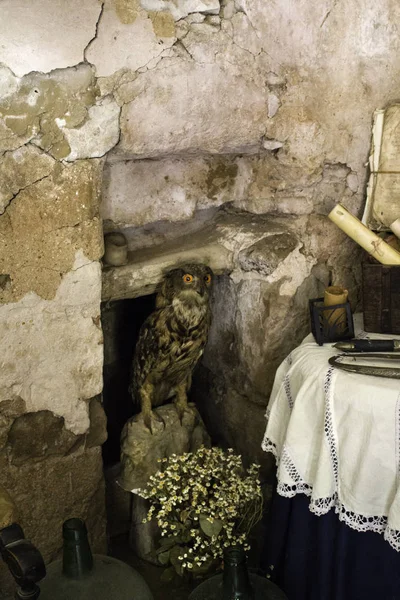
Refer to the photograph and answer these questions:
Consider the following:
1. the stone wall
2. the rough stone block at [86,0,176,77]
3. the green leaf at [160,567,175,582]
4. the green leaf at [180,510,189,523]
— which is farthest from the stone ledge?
the green leaf at [160,567,175,582]

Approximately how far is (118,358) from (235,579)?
151cm

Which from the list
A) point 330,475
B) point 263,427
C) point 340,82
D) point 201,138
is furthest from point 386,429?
point 340,82

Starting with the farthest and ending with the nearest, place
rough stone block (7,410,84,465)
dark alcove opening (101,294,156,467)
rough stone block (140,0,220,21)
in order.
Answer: dark alcove opening (101,294,156,467), rough stone block (7,410,84,465), rough stone block (140,0,220,21)

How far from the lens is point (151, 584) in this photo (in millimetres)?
2715

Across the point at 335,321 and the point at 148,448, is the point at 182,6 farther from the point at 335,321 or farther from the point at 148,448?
the point at 148,448

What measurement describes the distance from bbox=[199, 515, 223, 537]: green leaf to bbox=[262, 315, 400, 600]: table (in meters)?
0.30

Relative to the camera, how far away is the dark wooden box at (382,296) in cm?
243

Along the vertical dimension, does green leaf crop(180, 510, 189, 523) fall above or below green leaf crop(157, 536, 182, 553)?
above

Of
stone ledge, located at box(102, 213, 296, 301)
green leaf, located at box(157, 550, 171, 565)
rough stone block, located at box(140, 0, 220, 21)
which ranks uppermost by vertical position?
rough stone block, located at box(140, 0, 220, 21)

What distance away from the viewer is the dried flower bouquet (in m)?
2.49

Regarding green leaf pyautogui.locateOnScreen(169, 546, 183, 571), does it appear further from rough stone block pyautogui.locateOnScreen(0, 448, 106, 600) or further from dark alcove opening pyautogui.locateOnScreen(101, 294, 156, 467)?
dark alcove opening pyautogui.locateOnScreen(101, 294, 156, 467)

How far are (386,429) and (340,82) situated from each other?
4.57 ft

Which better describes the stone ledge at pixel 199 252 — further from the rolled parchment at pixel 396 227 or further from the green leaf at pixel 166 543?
the green leaf at pixel 166 543

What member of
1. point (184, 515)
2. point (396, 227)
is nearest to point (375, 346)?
point (396, 227)
